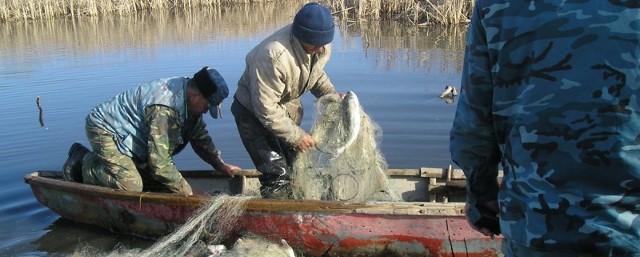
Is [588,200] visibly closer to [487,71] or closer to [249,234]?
[487,71]

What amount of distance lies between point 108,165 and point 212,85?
127cm

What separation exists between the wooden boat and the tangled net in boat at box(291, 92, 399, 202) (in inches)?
18.7

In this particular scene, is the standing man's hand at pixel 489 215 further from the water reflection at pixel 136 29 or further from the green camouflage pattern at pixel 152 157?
the water reflection at pixel 136 29

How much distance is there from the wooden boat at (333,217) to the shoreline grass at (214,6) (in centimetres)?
1236

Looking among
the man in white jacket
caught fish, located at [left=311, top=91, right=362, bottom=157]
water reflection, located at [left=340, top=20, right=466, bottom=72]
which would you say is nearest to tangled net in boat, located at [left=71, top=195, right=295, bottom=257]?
the man in white jacket

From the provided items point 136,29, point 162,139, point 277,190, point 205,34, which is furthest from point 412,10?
point 162,139

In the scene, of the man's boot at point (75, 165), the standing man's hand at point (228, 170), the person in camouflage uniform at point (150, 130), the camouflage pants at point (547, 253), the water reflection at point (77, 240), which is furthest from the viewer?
the standing man's hand at point (228, 170)

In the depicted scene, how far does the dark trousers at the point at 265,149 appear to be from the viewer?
5828 millimetres

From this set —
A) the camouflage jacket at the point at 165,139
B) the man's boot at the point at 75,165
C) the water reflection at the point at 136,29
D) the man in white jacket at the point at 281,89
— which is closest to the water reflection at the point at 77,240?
the man's boot at the point at 75,165

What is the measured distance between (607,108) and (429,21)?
17.0m

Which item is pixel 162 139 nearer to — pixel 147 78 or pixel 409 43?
pixel 147 78

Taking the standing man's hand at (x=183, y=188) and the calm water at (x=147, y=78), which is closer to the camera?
the standing man's hand at (x=183, y=188)

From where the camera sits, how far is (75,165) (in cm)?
622

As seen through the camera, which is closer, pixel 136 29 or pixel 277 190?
pixel 277 190
